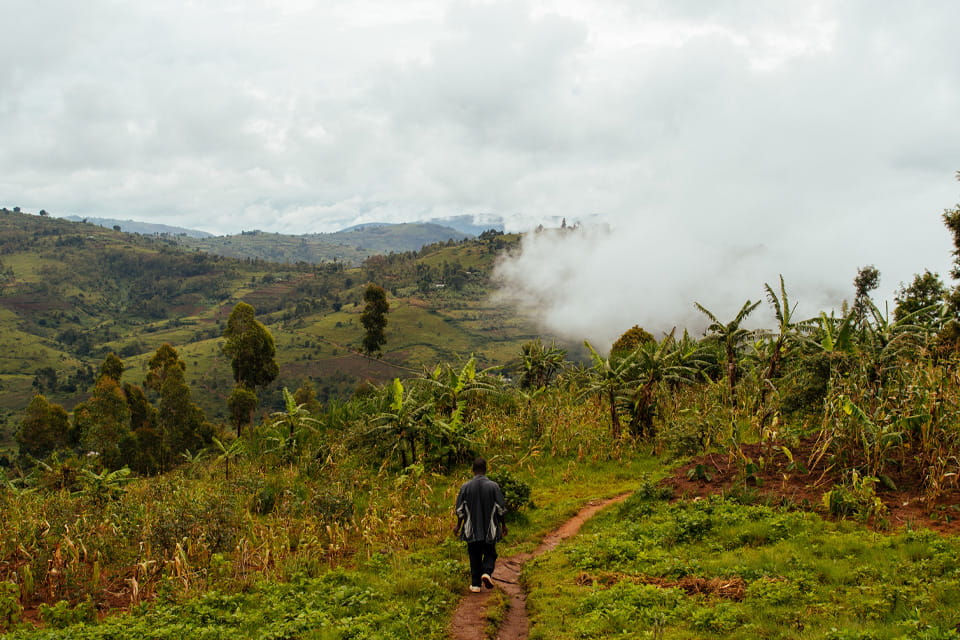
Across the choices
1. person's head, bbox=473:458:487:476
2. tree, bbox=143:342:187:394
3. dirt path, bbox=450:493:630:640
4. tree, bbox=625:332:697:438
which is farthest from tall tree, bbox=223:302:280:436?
person's head, bbox=473:458:487:476

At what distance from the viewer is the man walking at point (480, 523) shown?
7.09 m

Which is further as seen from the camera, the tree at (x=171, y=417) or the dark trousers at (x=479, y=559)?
the tree at (x=171, y=417)

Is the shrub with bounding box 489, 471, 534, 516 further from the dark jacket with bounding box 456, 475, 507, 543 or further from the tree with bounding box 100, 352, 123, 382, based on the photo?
the tree with bounding box 100, 352, 123, 382

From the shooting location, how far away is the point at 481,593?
7.04 metres

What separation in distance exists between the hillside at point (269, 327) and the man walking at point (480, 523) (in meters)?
85.4

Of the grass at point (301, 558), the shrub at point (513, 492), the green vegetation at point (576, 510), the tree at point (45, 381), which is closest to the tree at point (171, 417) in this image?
the green vegetation at point (576, 510)

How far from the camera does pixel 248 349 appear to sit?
39.0m

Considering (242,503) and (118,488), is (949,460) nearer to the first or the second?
(242,503)

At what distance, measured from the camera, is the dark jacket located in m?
7.09

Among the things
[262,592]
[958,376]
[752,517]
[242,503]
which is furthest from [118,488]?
[958,376]

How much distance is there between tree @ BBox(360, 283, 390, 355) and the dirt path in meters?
34.8

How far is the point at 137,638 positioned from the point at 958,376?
1194 cm

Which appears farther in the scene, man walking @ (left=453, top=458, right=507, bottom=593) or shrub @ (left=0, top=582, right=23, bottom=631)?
man walking @ (left=453, top=458, right=507, bottom=593)

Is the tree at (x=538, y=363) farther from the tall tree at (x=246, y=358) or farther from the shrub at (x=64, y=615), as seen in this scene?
the tall tree at (x=246, y=358)
